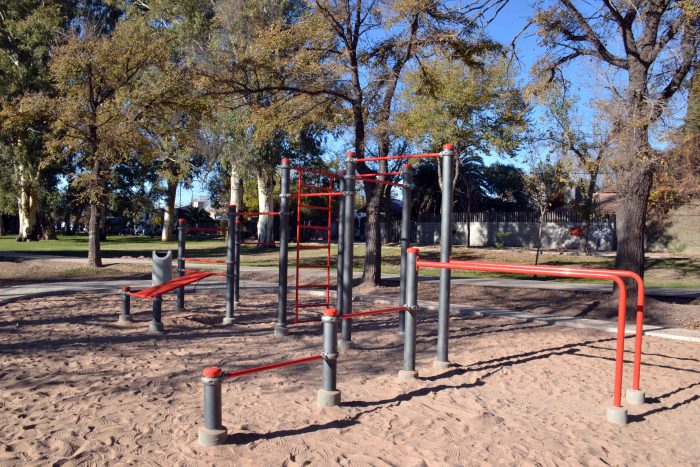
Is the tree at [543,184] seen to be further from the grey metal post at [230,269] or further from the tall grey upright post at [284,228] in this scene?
the tall grey upright post at [284,228]

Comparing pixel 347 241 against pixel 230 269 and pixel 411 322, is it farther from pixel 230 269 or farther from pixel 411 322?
pixel 230 269

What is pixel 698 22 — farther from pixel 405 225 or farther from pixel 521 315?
pixel 405 225

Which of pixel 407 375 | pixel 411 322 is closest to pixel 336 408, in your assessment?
pixel 407 375

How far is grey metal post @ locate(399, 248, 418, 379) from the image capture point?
581 cm

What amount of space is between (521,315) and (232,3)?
21.9 m

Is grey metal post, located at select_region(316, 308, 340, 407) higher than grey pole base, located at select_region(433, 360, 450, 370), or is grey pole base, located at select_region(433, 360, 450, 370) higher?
grey metal post, located at select_region(316, 308, 340, 407)

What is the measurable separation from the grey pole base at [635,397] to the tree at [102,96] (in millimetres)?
14039

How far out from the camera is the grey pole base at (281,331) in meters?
7.88

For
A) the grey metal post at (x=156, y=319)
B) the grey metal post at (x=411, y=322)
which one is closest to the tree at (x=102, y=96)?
the grey metal post at (x=156, y=319)

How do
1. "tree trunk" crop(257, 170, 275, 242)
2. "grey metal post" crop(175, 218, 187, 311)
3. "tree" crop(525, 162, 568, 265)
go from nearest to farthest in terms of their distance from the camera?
"grey metal post" crop(175, 218, 187, 311) → "tree" crop(525, 162, 568, 265) → "tree trunk" crop(257, 170, 275, 242)

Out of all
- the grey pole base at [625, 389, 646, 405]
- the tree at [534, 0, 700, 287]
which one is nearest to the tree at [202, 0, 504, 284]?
the tree at [534, 0, 700, 287]

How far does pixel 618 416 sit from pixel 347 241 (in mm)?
3548

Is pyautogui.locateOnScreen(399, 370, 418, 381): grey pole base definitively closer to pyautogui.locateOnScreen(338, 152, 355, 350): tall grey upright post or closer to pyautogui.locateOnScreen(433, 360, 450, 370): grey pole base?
pyautogui.locateOnScreen(433, 360, 450, 370): grey pole base

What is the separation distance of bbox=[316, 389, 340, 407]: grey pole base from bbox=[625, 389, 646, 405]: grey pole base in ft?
8.67
